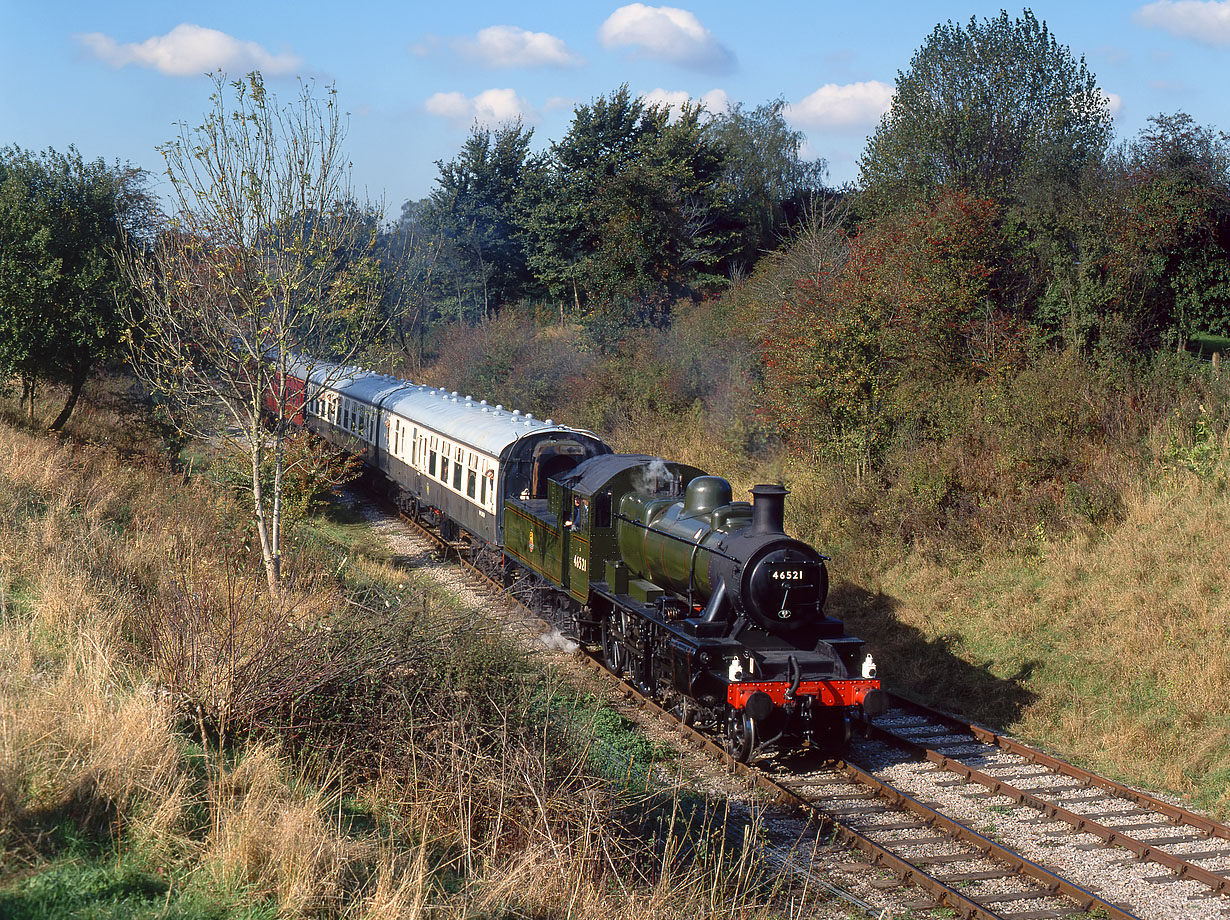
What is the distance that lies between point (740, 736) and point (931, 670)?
4459mm

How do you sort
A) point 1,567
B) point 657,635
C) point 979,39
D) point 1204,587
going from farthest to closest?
1. point 979,39
2. point 1204,587
3. point 657,635
4. point 1,567

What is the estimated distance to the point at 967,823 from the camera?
354 inches

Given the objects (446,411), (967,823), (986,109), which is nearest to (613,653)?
(967,823)

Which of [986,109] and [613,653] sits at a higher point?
[986,109]

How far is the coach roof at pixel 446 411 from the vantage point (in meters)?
17.6

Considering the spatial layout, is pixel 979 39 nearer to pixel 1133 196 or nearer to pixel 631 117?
pixel 1133 196

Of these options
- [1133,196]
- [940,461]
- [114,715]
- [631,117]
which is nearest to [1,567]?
[114,715]

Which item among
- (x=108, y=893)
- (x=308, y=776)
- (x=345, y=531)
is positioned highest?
(x=108, y=893)

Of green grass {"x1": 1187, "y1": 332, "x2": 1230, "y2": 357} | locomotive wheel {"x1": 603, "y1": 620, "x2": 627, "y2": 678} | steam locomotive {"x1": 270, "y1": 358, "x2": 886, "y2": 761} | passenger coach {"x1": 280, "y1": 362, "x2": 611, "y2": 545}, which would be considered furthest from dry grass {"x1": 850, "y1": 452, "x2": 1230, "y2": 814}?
green grass {"x1": 1187, "y1": 332, "x2": 1230, "y2": 357}

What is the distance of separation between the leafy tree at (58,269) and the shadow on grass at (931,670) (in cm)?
1603

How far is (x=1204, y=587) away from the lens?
12.7 m

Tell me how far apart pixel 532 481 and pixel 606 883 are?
11386mm

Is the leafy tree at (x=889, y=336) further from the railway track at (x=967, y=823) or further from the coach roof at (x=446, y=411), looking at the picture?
the railway track at (x=967, y=823)

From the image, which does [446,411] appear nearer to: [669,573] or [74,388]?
[74,388]
